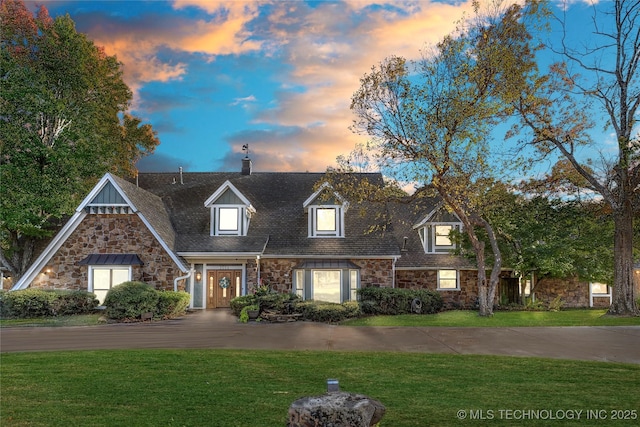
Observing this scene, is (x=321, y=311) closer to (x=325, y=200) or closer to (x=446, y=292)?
(x=325, y=200)

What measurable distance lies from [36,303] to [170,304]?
5.39m

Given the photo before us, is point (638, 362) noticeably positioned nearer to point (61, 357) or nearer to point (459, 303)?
point (61, 357)

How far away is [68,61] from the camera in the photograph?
2828 centimetres

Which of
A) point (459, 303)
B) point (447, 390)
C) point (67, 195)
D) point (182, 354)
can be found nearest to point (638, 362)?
point (447, 390)

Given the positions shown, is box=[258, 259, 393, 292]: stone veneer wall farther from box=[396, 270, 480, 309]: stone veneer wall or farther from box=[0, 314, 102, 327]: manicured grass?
box=[0, 314, 102, 327]: manicured grass

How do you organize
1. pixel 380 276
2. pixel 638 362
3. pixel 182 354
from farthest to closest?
1. pixel 380 276
2. pixel 182 354
3. pixel 638 362

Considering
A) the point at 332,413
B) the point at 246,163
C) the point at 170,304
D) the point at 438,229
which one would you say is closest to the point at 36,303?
the point at 170,304

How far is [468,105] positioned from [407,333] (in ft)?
33.7

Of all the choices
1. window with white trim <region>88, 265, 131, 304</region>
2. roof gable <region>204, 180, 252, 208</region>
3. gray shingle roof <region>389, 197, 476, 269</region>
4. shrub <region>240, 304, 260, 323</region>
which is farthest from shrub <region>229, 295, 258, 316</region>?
gray shingle roof <region>389, 197, 476, 269</region>

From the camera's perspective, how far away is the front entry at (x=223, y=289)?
25.7 metres

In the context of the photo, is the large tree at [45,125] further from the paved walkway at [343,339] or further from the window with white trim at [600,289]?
the window with white trim at [600,289]

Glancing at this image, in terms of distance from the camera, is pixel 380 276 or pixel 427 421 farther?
pixel 380 276

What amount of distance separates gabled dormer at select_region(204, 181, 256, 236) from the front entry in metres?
2.16

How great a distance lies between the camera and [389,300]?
76.9 ft
